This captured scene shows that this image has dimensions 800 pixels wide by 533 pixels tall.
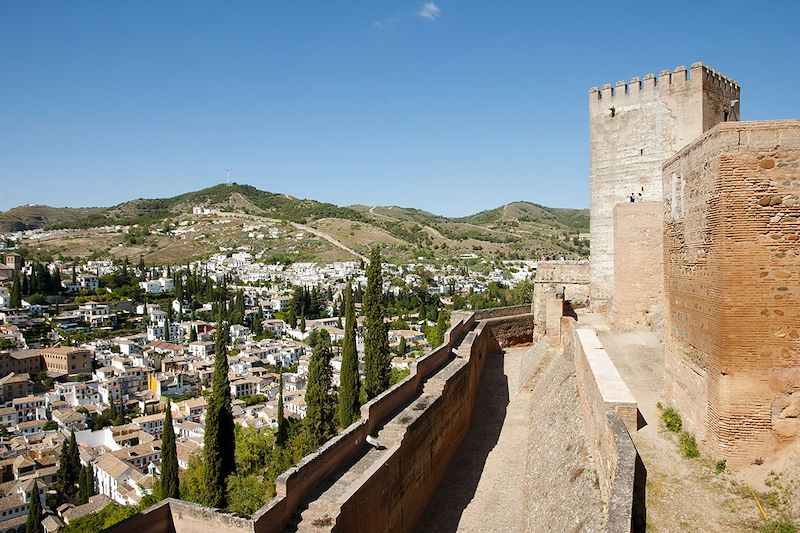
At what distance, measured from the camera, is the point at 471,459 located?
12070 millimetres

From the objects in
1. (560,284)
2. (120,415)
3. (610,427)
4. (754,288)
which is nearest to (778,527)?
(610,427)

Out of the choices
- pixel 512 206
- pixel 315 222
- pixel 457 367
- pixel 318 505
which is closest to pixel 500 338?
pixel 457 367

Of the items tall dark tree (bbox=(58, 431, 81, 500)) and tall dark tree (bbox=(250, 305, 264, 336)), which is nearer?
tall dark tree (bbox=(58, 431, 81, 500))

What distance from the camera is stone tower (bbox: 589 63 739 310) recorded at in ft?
49.3

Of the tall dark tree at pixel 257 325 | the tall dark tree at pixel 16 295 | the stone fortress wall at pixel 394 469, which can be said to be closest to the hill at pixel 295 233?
the tall dark tree at pixel 257 325

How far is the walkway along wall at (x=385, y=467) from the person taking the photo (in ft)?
21.7

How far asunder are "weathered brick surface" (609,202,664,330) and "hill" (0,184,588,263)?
8593 centimetres

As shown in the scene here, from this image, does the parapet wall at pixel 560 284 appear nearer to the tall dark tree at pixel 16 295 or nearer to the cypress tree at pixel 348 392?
the cypress tree at pixel 348 392

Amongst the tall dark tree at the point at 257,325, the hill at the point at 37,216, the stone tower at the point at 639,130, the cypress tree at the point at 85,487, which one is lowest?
the cypress tree at the point at 85,487

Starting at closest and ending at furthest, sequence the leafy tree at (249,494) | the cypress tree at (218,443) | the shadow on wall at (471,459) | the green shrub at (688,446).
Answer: the green shrub at (688,446), the shadow on wall at (471,459), the leafy tree at (249,494), the cypress tree at (218,443)

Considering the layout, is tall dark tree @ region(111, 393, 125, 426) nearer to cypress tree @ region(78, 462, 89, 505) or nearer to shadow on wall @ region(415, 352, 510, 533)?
cypress tree @ region(78, 462, 89, 505)


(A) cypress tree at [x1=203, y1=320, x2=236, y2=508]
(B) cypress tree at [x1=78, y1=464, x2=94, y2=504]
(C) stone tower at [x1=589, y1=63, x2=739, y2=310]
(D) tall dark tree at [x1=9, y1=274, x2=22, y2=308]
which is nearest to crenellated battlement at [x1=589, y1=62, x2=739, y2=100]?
(C) stone tower at [x1=589, y1=63, x2=739, y2=310]

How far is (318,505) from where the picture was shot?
712cm

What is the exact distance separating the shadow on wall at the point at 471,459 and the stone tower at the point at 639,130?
4545mm
